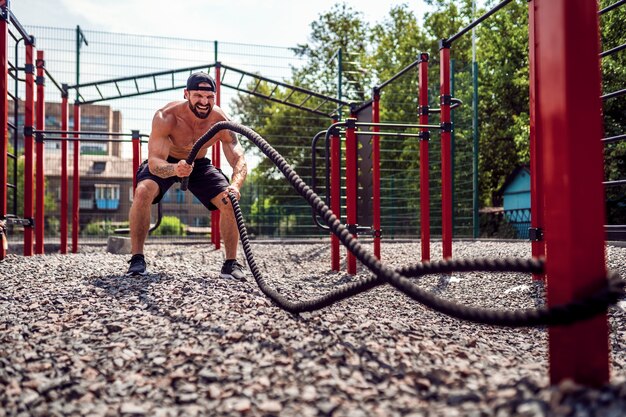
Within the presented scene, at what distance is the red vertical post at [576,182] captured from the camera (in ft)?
3.92

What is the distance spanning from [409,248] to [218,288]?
465cm

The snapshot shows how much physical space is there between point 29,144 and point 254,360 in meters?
4.57

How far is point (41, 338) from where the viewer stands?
1859mm

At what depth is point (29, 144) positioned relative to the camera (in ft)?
16.8

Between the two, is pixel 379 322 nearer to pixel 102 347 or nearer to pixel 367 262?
pixel 367 262

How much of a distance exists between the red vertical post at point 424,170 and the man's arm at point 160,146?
1986mm

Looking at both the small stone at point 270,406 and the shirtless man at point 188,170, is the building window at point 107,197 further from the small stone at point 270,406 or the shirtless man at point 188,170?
the small stone at point 270,406

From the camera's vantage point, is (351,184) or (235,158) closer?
(235,158)

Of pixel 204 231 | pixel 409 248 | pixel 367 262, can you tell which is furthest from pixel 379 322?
pixel 204 231

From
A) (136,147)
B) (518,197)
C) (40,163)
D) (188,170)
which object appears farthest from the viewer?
(518,197)

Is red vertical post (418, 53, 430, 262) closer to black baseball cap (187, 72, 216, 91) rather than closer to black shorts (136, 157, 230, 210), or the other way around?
black shorts (136, 157, 230, 210)

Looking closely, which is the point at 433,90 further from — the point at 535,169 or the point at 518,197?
the point at 535,169

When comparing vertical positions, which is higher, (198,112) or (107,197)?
(198,112)

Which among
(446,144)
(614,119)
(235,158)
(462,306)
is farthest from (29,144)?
(614,119)
